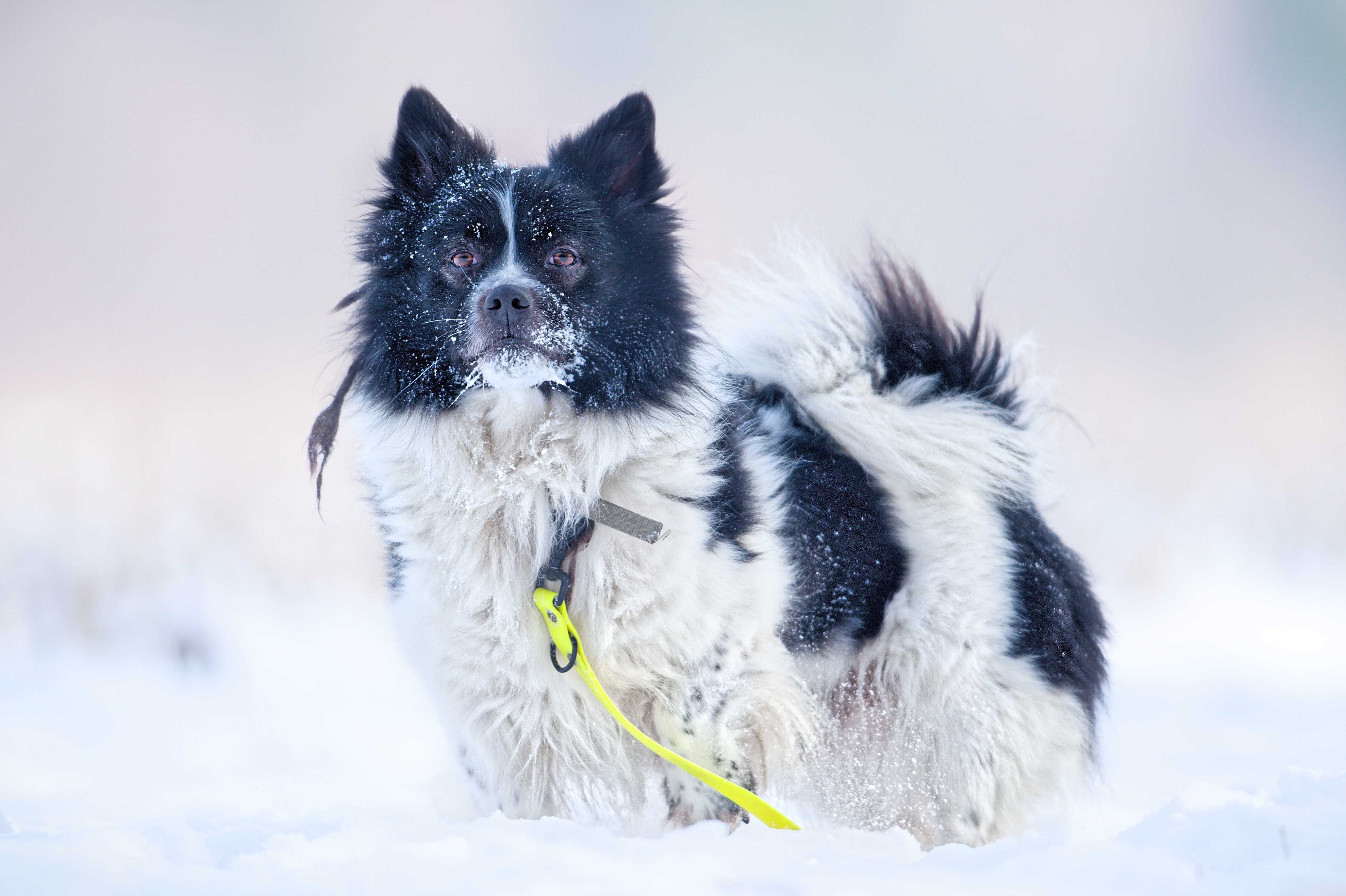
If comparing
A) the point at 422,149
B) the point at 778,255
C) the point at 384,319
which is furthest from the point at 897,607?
the point at 422,149

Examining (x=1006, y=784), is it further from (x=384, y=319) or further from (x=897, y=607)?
(x=384, y=319)

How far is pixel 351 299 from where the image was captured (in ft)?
8.57

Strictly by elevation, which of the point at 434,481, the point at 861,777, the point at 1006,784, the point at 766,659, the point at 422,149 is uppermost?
the point at 422,149

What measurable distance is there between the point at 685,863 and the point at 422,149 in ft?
6.65

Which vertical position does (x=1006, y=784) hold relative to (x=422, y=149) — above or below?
below

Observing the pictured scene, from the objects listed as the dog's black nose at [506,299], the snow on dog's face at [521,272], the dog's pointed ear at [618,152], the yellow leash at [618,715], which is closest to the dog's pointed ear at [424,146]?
the snow on dog's face at [521,272]

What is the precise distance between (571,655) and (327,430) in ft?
3.30

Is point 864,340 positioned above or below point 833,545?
above

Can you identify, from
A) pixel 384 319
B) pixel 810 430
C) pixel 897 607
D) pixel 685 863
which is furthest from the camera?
pixel 810 430

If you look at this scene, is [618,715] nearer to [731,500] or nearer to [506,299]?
[731,500]

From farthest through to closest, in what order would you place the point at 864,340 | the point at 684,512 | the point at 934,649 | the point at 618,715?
the point at 864,340, the point at 934,649, the point at 684,512, the point at 618,715

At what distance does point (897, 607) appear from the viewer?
9.42 feet

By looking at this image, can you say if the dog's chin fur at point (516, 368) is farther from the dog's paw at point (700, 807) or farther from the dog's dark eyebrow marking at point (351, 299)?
the dog's paw at point (700, 807)

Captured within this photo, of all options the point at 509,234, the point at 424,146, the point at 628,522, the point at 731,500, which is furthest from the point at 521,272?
the point at 731,500
